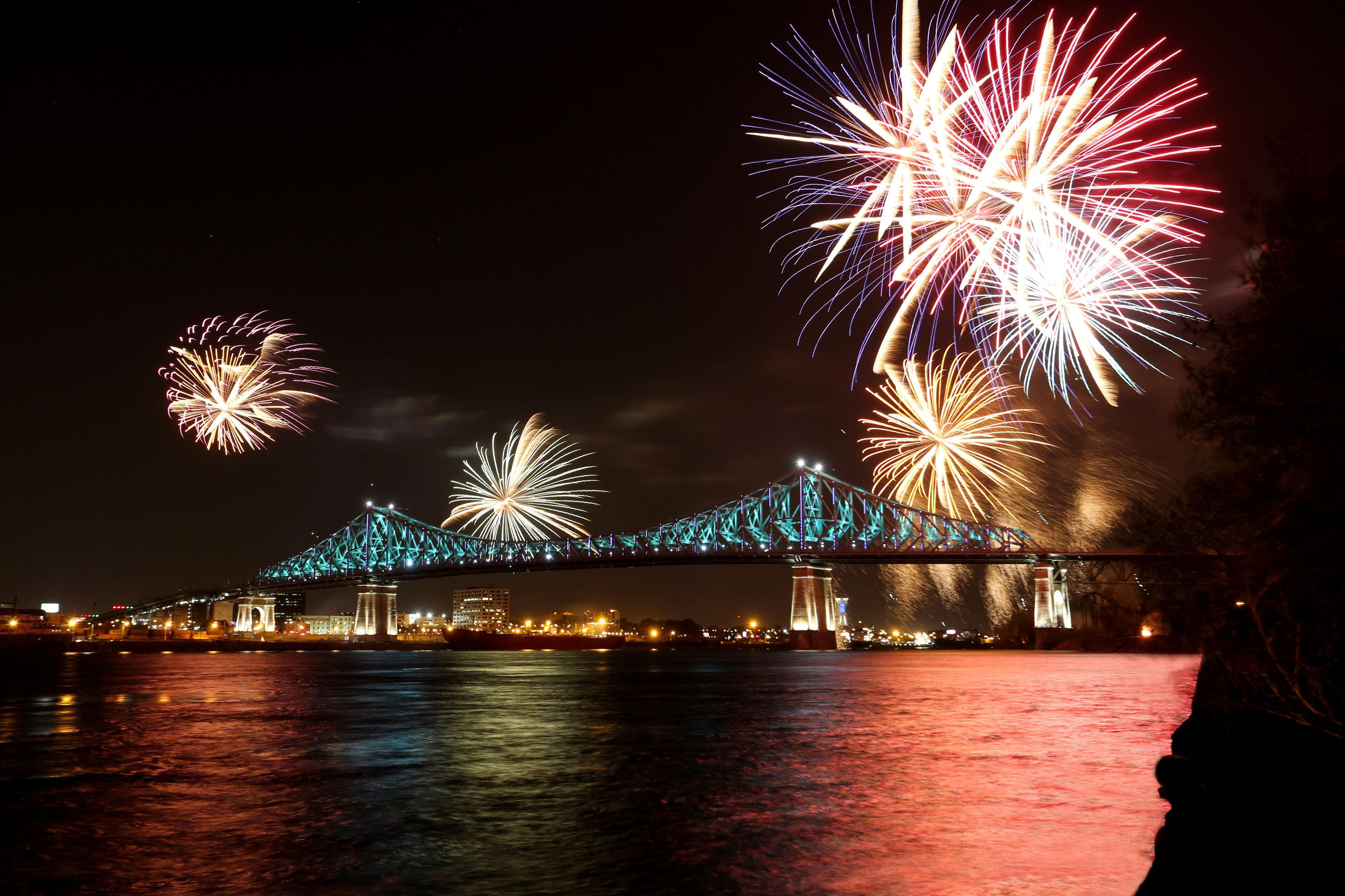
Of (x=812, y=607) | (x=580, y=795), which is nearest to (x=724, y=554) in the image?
(x=812, y=607)

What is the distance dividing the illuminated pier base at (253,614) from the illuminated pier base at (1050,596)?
108920 mm

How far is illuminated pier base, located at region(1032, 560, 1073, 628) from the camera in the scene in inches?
4343

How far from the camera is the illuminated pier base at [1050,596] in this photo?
11031 cm

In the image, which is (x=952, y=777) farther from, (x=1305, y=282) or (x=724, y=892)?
(x=1305, y=282)

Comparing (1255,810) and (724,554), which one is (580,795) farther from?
(724,554)

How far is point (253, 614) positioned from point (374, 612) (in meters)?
51.7

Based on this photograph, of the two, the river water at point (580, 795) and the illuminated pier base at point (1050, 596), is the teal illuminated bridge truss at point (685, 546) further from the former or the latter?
the river water at point (580, 795)

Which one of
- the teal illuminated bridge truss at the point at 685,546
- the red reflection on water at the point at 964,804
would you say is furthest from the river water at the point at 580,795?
the teal illuminated bridge truss at the point at 685,546

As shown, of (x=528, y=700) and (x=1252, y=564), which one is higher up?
(x=1252, y=564)

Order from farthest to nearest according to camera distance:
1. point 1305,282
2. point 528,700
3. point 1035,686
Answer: point 1035,686 → point 528,700 → point 1305,282

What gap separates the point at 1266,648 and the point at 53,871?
1248cm

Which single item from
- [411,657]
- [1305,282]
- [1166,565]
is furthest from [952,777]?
[411,657]

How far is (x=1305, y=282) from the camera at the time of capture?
10211 millimetres

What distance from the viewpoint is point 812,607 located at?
4451 inches
